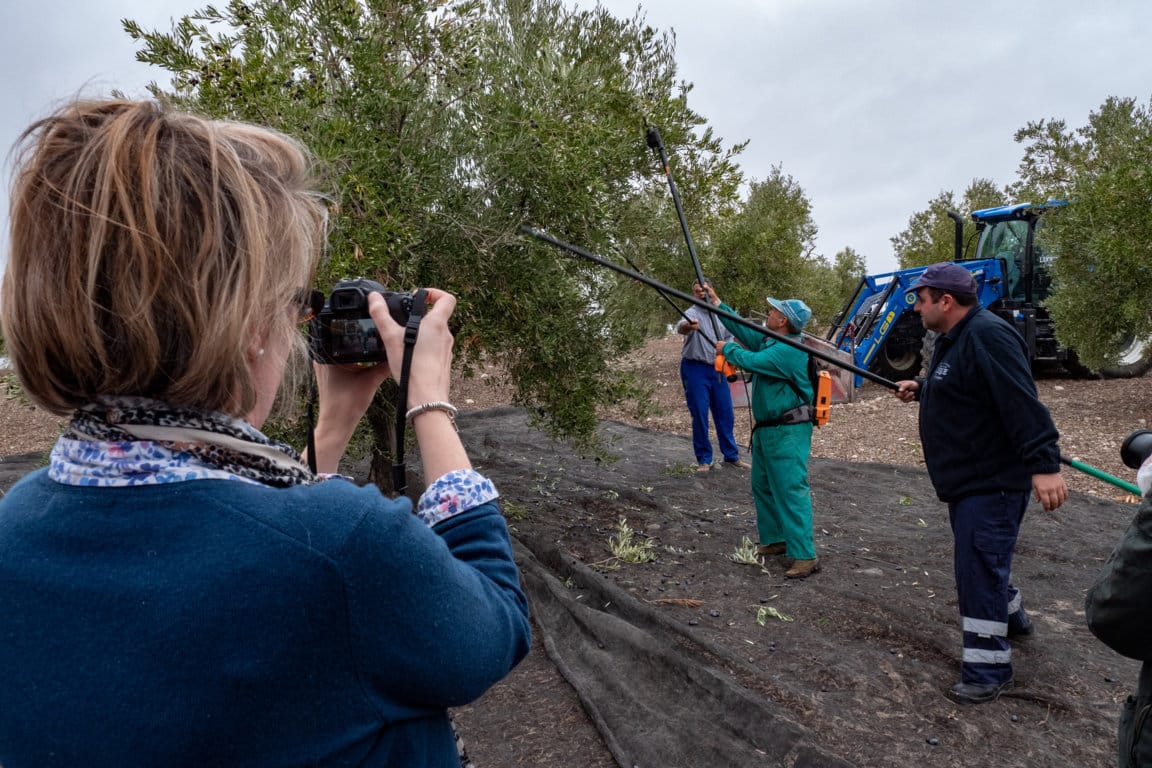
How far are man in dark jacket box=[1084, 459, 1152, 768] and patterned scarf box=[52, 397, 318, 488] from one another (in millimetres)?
1855

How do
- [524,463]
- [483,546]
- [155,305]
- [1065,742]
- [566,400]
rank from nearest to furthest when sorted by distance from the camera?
[155,305]
[483,546]
[1065,742]
[566,400]
[524,463]

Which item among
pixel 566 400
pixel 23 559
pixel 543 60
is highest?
pixel 543 60

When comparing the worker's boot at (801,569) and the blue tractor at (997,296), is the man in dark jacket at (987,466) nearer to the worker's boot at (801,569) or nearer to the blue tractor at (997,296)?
the worker's boot at (801,569)

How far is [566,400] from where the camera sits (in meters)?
6.12

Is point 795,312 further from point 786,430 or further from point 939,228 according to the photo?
point 939,228

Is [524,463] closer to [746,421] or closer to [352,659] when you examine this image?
[746,421]

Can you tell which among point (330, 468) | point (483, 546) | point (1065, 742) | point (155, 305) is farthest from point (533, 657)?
point (155, 305)

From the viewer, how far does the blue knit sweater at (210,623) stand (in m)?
0.83

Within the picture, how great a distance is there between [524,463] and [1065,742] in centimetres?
645

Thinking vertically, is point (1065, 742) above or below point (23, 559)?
below

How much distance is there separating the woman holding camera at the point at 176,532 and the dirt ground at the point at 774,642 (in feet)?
9.49

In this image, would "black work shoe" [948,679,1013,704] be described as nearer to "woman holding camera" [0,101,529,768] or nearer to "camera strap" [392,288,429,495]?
"camera strap" [392,288,429,495]

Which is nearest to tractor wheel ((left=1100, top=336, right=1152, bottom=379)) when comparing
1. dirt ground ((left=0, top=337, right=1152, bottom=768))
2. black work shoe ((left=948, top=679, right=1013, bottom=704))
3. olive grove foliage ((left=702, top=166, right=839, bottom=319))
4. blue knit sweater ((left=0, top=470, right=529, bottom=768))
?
olive grove foliage ((left=702, top=166, right=839, bottom=319))

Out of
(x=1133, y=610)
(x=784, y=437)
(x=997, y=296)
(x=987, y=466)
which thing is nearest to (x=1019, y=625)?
(x=987, y=466)
